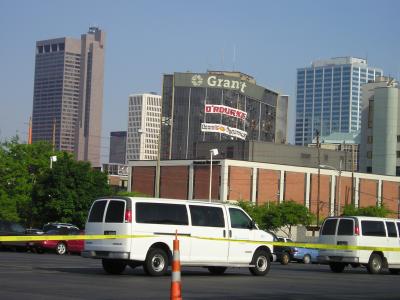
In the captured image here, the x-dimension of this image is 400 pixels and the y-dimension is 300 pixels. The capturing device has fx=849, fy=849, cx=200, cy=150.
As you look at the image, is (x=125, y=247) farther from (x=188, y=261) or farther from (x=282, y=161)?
(x=282, y=161)

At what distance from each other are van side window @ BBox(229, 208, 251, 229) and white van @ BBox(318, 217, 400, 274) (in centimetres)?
658

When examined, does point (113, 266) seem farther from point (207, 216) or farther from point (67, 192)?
point (67, 192)

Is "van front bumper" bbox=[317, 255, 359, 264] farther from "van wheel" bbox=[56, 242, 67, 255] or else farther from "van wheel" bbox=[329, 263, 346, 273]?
"van wheel" bbox=[56, 242, 67, 255]

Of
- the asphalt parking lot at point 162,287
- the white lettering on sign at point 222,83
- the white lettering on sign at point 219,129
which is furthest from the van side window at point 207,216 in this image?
the white lettering on sign at point 222,83

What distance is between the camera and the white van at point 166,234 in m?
22.4

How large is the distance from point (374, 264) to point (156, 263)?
10809mm

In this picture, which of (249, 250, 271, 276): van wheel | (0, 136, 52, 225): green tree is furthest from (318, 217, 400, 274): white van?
(0, 136, 52, 225): green tree

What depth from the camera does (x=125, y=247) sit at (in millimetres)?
22156

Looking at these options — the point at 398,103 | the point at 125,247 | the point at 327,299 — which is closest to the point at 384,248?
the point at 125,247

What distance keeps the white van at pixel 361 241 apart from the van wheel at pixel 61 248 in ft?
49.4

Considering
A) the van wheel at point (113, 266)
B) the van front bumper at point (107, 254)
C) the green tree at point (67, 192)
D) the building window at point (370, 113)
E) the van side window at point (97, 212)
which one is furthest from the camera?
the building window at point (370, 113)

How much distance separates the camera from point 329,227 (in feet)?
102

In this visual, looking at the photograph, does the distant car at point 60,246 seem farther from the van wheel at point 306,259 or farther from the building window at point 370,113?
the building window at point 370,113

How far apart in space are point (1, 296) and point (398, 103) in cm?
14499
